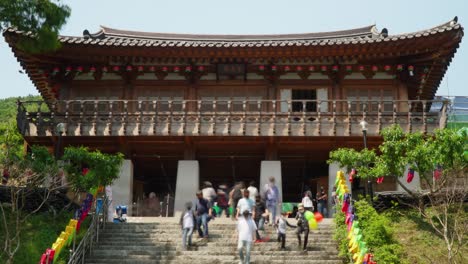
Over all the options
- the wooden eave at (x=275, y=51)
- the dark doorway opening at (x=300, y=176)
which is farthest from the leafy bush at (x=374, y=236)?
the dark doorway opening at (x=300, y=176)

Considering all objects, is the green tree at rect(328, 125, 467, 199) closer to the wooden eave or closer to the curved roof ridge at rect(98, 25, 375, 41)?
the wooden eave

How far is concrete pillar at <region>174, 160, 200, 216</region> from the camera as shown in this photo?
24109 mm

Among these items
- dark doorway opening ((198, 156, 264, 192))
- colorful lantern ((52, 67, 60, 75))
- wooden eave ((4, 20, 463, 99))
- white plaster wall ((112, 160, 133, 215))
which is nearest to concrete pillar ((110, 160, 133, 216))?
white plaster wall ((112, 160, 133, 215))

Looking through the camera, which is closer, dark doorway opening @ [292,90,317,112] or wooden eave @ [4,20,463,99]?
wooden eave @ [4,20,463,99]

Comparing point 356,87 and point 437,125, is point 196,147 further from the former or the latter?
point 437,125

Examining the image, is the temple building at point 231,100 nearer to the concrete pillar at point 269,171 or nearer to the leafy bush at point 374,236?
the concrete pillar at point 269,171

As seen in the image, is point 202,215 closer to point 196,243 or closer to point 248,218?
point 196,243

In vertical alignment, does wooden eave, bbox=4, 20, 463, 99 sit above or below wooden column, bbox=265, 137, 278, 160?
above

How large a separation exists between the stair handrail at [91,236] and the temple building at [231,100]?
18.6 ft

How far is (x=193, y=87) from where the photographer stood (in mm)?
26469

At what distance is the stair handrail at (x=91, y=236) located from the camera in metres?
15.5

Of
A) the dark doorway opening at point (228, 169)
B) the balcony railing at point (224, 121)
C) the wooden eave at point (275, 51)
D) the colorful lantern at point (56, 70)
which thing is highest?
the wooden eave at point (275, 51)

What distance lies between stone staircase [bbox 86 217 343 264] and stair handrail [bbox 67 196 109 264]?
Result: 191 mm

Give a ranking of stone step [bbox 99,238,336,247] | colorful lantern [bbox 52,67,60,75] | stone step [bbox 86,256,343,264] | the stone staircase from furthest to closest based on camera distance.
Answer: colorful lantern [bbox 52,67,60,75], stone step [bbox 99,238,336,247], the stone staircase, stone step [bbox 86,256,343,264]
